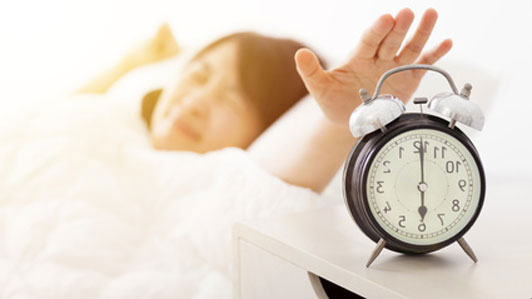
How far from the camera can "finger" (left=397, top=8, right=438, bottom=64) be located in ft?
2.98

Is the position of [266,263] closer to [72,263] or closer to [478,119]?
[478,119]

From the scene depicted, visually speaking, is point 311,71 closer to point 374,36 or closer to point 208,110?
point 374,36

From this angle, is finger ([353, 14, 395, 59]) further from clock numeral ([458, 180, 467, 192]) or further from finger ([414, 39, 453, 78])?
clock numeral ([458, 180, 467, 192])

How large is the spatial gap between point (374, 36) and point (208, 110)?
786 mm

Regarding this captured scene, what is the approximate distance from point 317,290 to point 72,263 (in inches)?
26.0

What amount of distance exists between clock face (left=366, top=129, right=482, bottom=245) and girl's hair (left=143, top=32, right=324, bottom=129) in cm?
87

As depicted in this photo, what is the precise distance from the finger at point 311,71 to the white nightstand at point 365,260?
8.1 inches

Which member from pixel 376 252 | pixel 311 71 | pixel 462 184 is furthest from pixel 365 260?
pixel 311 71

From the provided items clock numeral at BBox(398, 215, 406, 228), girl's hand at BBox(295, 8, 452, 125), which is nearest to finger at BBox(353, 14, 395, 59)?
girl's hand at BBox(295, 8, 452, 125)

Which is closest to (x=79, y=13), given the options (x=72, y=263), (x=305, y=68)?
(x=72, y=263)

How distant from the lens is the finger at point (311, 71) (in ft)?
3.01

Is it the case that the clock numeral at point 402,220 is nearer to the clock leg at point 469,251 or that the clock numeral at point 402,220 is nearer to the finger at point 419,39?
the clock leg at point 469,251

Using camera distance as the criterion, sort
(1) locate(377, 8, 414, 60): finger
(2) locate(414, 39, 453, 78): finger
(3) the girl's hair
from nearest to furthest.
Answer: (1) locate(377, 8, 414, 60): finger, (2) locate(414, 39, 453, 78): finger, (3) the girl's hair

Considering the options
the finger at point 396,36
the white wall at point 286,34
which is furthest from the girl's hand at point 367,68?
the white wall at point 286,34
